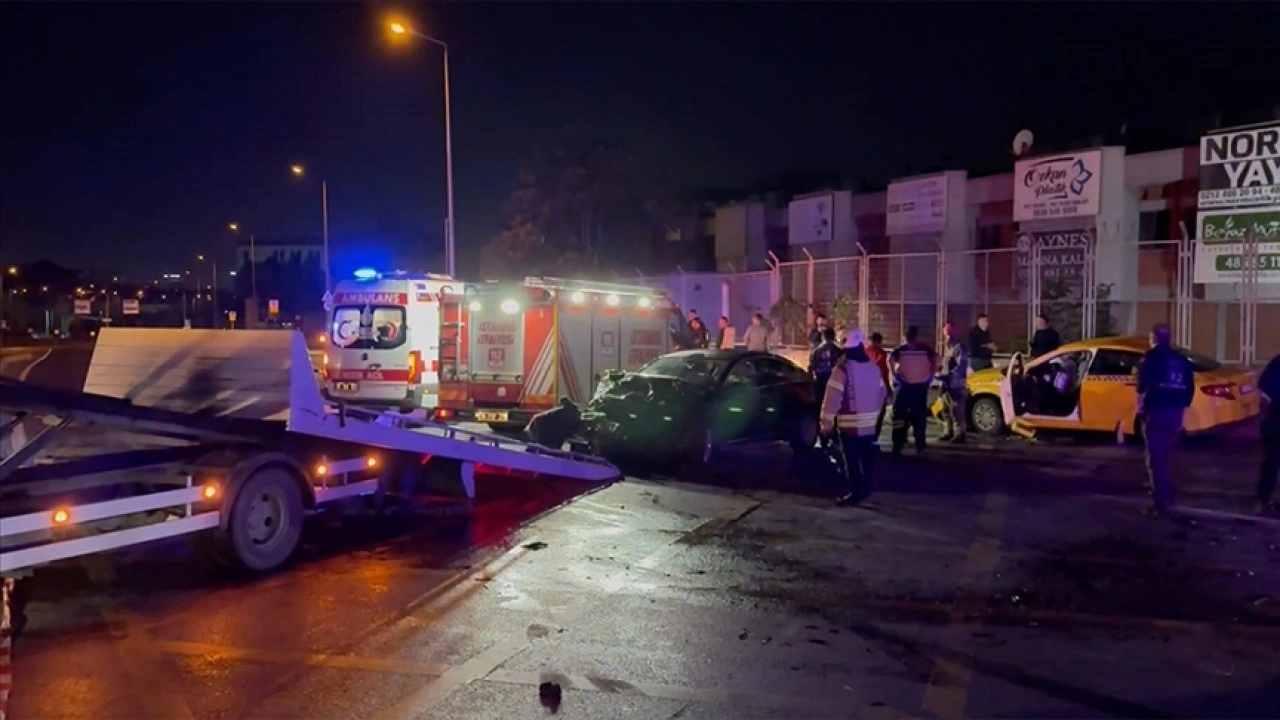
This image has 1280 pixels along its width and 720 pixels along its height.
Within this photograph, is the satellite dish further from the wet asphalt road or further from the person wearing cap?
the person wearing cap

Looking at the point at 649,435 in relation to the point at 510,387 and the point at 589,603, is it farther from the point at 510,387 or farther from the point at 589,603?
the point at 589,603

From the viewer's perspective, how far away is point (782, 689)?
5.83m

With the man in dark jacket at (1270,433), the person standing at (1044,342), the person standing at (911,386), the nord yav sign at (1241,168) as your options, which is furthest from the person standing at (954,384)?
the nord yav sign at (1241,168)

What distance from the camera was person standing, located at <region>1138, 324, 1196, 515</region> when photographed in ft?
33.9

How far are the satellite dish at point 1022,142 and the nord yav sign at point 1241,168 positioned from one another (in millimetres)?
8729

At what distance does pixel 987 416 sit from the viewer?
16.9 m

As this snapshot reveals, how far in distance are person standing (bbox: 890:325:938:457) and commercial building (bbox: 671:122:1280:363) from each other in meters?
6.56

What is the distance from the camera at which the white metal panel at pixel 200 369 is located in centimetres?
866

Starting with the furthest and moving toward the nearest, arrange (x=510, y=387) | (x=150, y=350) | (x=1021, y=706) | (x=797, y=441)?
(x=510, y=387) < (x=797, y=441) < (x=150, y=350) < (x=1021, y=706)

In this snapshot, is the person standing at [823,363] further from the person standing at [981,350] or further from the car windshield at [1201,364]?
the car windshield at [1201,364]

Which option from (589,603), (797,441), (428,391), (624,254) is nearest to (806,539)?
(589,603)

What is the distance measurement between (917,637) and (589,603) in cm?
215

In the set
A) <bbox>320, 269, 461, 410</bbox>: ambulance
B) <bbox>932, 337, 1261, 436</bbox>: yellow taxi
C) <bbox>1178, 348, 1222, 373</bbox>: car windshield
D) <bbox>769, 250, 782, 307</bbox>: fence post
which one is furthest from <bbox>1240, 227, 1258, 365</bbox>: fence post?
<bbox>320, 269, 461, 410</bbox>: ambulance

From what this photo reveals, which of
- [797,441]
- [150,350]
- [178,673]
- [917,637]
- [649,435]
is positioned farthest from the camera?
[797,441]
